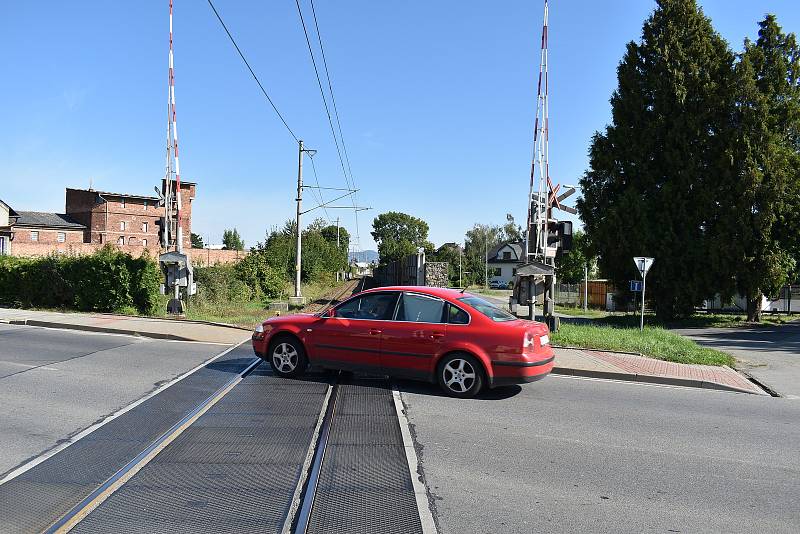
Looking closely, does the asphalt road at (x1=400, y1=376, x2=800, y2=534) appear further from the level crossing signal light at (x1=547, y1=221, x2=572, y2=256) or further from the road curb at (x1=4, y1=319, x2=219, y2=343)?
the road curb at (x1=4, y1=319, x2=219, y2=343)

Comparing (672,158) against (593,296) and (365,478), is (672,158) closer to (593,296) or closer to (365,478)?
(593,296)

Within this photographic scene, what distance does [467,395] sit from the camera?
8.19m

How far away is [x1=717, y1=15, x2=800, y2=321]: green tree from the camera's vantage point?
2744 cm

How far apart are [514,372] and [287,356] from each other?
342cm

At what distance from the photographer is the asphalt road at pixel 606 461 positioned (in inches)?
173

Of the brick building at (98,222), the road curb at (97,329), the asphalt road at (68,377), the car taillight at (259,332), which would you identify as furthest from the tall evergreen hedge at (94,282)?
the brick building at (98,222)

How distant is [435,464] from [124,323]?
43.7ft

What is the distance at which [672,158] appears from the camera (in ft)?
95.9

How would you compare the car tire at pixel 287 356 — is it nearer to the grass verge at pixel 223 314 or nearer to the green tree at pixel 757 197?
the grass verge at pixel 223 314


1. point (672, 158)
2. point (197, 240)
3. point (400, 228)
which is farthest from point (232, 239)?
point (672, 158)

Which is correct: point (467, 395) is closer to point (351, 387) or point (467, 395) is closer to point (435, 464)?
point (351, 387)

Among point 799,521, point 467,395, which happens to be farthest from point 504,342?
point 799,521

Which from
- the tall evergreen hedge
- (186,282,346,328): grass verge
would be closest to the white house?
(186,282,346,328): grass verge

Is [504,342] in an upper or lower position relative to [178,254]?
lower
